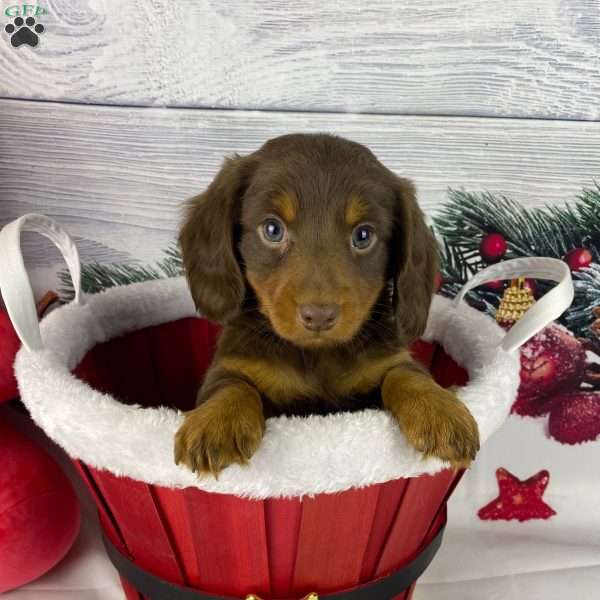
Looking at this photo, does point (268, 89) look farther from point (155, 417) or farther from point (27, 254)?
point (155, 417)

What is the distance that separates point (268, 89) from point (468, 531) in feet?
4.73

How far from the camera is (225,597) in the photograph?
1.34m

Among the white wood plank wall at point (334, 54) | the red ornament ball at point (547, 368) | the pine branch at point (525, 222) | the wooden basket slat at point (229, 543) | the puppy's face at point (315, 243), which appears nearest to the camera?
the wooden basket slat at point (229, 543)

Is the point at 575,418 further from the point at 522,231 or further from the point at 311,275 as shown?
the point at 311,275

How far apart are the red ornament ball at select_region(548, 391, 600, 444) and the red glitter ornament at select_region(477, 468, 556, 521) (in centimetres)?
16

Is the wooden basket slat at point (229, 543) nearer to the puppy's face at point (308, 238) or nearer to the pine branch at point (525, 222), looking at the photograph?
the puppy's face at point (308, 238)

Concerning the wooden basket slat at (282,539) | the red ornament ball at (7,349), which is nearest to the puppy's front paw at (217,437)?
the wooden basket slat at (282,539)

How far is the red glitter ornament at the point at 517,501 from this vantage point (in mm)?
2256

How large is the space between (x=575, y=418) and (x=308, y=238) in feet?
4.59

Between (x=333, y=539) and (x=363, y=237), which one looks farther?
(x=363, y=237)

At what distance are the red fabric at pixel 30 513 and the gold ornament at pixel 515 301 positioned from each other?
1.40m

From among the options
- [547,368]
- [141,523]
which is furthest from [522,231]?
[141,523]

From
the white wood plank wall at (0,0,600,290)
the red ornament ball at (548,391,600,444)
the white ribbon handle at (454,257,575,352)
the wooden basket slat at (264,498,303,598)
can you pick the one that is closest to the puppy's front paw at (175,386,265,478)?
the wooden basket slat at (264,498,303,598)

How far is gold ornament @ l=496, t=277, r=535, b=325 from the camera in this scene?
228cm
